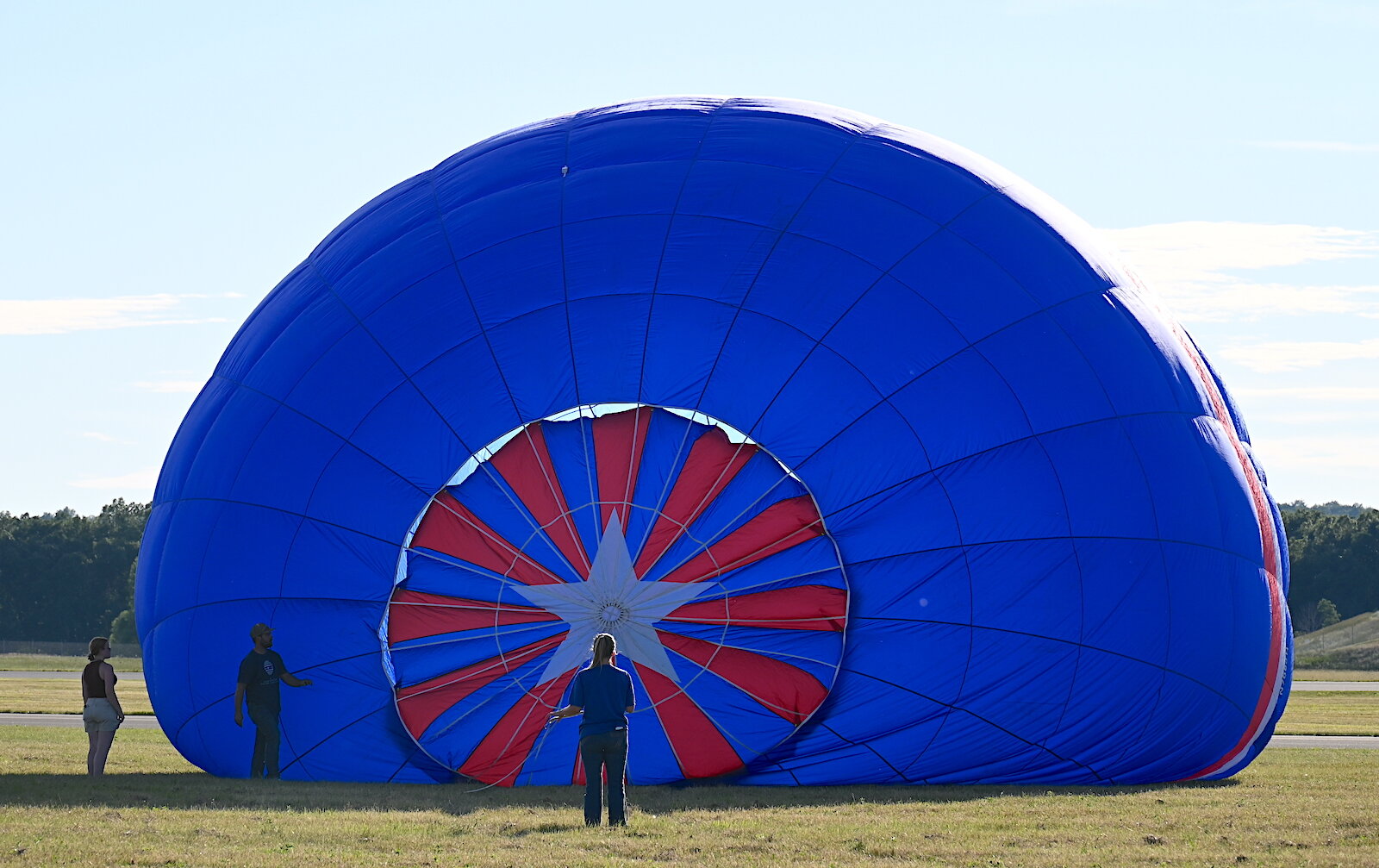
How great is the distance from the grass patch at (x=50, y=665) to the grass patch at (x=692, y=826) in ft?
116

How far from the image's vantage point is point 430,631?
1129cm

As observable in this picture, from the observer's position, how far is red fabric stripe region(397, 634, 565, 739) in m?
11.1

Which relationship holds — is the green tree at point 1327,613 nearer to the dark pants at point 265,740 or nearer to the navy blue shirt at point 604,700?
the dark pants at point 265,740

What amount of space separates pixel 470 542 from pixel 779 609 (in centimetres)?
226

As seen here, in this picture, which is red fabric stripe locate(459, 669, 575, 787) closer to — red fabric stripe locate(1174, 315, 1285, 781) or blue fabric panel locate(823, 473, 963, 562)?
blue fabric panel locate(823, 473, 963, 562)

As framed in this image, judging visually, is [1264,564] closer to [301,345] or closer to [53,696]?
[301,345]

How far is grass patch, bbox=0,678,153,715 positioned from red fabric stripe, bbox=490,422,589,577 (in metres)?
9.77

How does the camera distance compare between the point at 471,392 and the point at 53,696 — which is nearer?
the point at 471,392

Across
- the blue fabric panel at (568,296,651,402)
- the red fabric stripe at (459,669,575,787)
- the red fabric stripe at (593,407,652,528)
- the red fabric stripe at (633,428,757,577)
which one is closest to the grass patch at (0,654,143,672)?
the red fabric stripe at (459,669,575,787)

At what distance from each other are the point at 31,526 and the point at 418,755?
7400 centimetres

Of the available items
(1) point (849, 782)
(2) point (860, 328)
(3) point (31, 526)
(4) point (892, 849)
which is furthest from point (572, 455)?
(3) point (31, 526)

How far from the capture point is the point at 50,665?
164ft

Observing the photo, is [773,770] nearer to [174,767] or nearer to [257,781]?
[257,781]

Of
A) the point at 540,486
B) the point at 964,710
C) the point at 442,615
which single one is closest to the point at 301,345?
the point at 540,486
